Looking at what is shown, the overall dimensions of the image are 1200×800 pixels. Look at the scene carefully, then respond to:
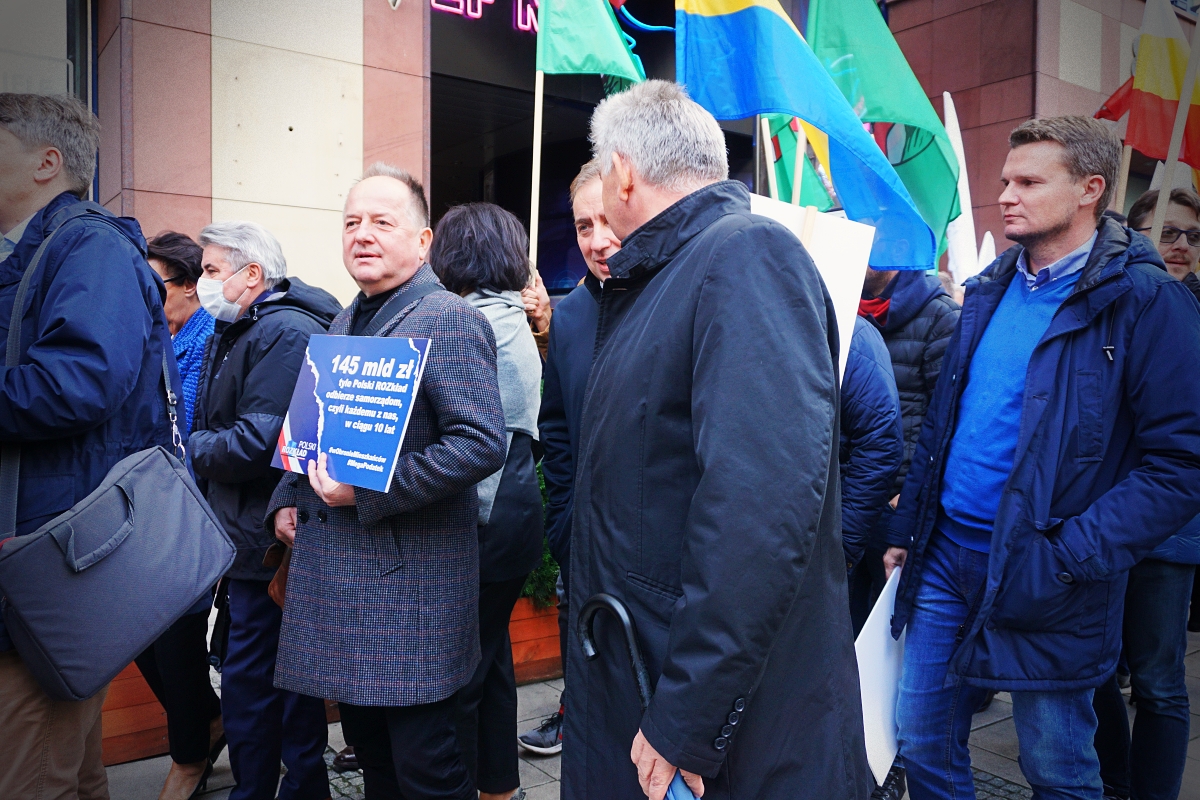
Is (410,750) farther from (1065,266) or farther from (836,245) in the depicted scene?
(1065,266)

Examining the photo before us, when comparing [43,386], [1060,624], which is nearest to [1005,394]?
[1060,624]

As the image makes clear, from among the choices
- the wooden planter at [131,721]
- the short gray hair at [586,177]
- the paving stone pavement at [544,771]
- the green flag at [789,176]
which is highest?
the green flag at [789,176]

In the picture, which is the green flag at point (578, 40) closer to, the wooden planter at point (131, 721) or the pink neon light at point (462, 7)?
the pink neon light at point (462, 7)

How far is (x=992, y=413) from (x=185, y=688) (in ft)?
9.72

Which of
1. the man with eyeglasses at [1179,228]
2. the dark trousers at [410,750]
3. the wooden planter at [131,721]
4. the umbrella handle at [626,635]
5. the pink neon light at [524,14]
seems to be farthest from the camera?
the pink neon light at [524,14]

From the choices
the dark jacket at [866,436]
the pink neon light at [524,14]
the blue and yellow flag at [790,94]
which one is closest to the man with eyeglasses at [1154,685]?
the dark jacket at [866,436]

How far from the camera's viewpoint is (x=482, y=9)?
7812mm

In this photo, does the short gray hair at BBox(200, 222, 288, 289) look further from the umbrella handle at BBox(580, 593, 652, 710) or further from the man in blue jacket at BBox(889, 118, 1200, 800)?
the man in blue jacket at BBox(889, 118, 1200, 800)

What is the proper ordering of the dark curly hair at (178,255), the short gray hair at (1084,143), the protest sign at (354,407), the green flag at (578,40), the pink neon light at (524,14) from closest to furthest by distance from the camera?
the protest sign at (354,407), the short gray hair at (1084,143), the dark curly hair at (178,255), the green flag at (578,40), the pink neon light at (524,14)

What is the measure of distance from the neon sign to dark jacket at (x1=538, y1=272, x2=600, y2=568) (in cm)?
497

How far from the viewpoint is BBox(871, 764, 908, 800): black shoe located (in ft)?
10.6

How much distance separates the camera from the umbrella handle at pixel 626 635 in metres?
1.69

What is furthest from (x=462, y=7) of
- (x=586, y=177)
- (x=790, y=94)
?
(x=586, y=177)

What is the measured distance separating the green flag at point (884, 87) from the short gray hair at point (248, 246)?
3046mm
